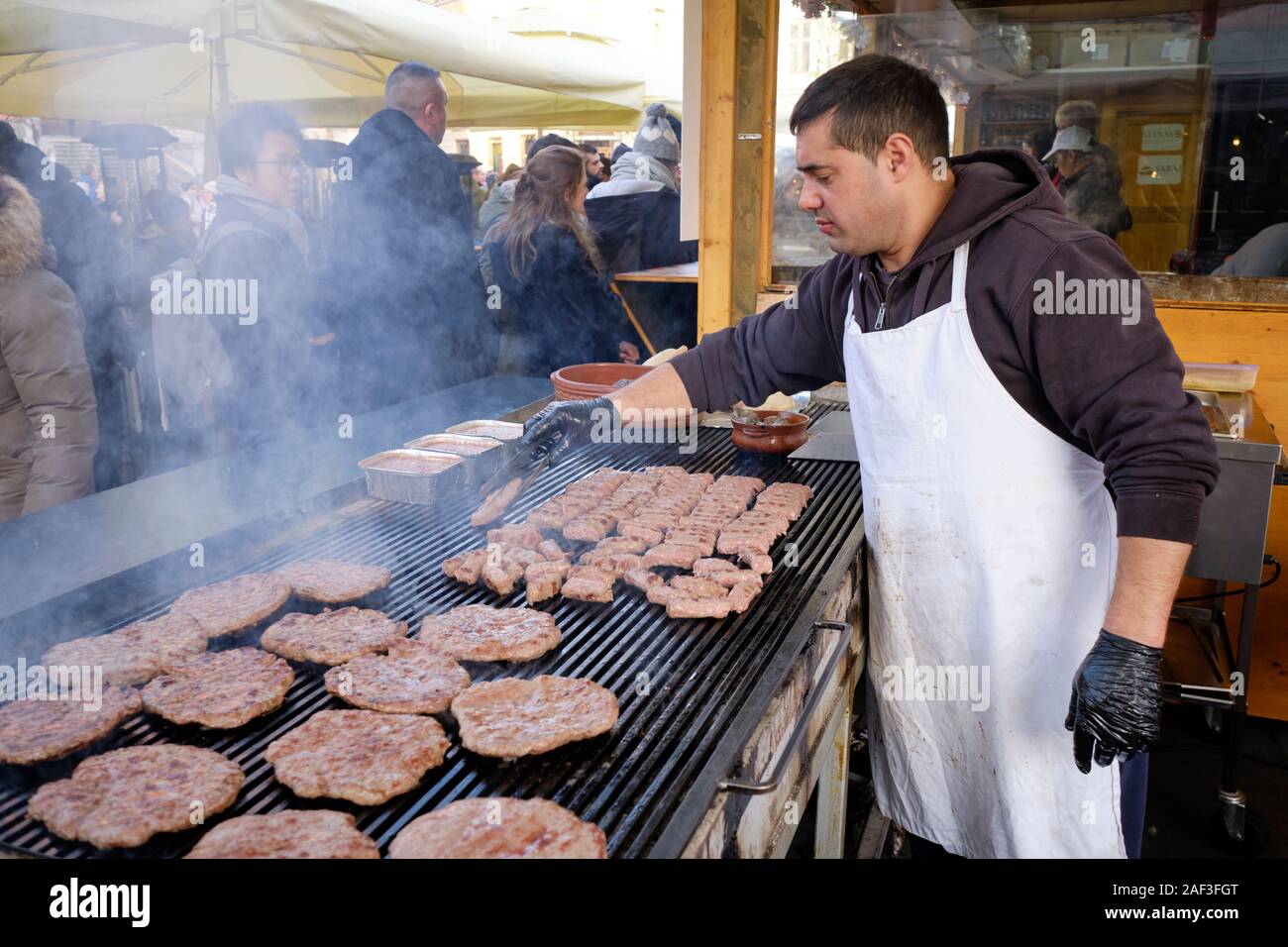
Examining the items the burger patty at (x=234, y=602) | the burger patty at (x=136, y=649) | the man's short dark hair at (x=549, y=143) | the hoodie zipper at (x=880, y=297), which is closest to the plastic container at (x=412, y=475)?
the burger patty at (x=234, y=602)

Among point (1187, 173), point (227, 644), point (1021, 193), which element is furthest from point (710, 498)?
point (1187, 173)

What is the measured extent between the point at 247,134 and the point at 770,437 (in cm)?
321

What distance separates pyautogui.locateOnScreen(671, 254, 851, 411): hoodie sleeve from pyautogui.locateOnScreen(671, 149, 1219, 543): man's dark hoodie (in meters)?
0.16

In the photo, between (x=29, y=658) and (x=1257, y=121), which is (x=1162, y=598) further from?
(x=1257, y=121)

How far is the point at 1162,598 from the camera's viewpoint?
7.29ft

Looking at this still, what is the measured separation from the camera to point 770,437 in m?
3.99

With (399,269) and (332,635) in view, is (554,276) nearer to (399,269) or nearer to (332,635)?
(399,269)

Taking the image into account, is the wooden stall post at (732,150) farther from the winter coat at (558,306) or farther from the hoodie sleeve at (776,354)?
the hoodie sleeve at (776,354)

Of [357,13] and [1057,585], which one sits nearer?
[1057,585]

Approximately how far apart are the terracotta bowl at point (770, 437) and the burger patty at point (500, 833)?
2.47 metres

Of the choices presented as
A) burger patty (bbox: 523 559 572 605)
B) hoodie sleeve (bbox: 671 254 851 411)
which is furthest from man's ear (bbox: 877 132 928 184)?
burger patty (bbox: 523 559 572 605)

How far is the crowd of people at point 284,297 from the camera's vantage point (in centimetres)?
425

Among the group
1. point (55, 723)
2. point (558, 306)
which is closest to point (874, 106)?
point (55, 723)
